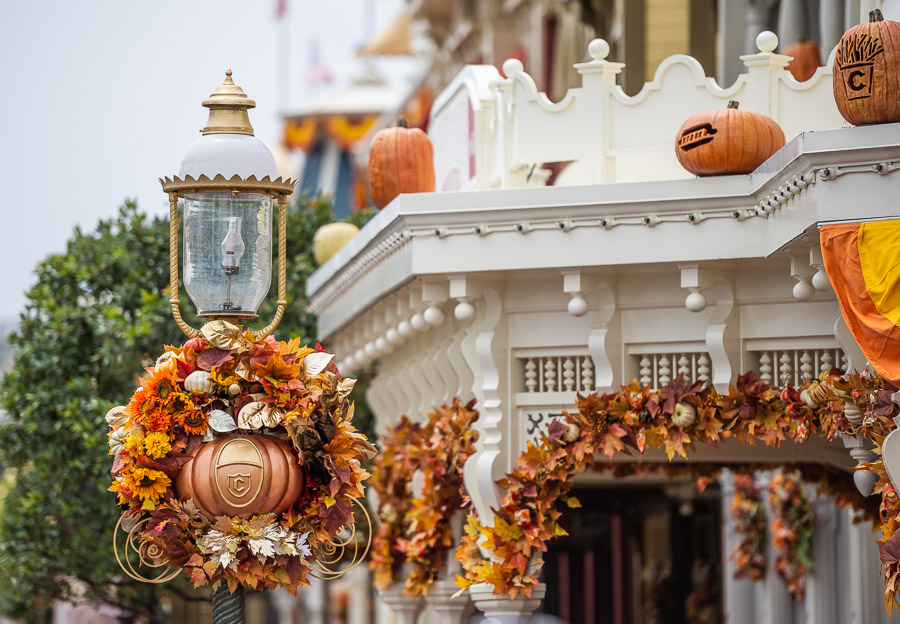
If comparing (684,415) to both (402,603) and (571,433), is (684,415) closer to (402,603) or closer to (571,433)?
(571,433)

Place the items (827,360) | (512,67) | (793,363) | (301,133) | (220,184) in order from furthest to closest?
(301,133) < (512,67) < (793,363) < (827,360) < (220,184)

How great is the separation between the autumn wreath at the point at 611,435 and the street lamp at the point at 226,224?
7.90 ft

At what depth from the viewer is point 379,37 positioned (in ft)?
105

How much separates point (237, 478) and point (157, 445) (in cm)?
36

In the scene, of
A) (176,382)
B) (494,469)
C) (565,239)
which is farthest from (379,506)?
(176,382)

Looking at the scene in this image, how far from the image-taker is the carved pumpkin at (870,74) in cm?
714

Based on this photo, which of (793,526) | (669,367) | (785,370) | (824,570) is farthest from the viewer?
(793,526)

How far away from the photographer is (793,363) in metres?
8.46

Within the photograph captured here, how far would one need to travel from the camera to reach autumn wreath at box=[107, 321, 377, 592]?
6.53 metres

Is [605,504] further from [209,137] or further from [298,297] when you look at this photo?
[209,137]

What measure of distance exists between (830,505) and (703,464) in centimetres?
291

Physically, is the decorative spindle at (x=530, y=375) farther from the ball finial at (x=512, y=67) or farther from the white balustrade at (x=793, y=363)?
the ball finial at (x=512, y=67)

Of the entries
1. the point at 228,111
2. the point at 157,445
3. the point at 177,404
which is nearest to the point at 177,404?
the point at 177,404

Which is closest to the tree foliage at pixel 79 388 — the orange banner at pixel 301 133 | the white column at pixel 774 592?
the white column at pixel 774 592
